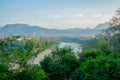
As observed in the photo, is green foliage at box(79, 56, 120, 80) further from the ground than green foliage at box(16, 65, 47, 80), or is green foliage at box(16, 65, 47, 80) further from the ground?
green foliage at box(16, 65, 47, 80)

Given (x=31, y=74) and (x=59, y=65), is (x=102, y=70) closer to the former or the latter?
(x=59, y=65)

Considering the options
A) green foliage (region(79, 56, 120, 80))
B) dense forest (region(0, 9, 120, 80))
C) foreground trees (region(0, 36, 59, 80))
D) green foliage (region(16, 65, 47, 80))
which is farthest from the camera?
green foliage (region(79, 56, 120, 80))

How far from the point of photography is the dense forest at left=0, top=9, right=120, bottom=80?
6.57 m

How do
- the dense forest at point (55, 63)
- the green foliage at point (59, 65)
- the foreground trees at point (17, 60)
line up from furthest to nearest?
the green foliage at point (59, 65), the dense forest at point (55, 63), the foreground trees at point (17, 60)

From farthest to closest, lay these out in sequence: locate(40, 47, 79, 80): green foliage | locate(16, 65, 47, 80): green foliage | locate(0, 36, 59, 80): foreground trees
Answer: locate(40, 47, 79, 80): green foliage < locate(16, 65, 47, 80): green foliage < locate(0, 36, 59, 80): foreground trees

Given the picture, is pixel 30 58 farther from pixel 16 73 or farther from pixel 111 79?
pixel 111 79

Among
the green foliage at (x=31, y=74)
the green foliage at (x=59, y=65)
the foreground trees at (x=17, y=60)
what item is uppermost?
the foreground trees at (x=17, y=60)

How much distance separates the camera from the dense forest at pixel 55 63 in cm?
657

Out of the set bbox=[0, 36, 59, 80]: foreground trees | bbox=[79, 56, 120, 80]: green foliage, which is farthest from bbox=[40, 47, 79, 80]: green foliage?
bbox=[0, 36, 59, 80]: foreground trees

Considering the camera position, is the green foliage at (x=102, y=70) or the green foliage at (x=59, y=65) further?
the green foliage at (x=59, y=65)

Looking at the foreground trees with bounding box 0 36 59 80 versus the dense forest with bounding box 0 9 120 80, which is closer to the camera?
the foreground trees with bounding box 0 36 59 80

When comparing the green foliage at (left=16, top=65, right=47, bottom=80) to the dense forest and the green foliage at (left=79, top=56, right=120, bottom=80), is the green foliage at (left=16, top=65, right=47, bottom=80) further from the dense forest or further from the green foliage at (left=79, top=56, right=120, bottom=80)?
the green foliage at (left=79, top=56, right=120, bottom=80)

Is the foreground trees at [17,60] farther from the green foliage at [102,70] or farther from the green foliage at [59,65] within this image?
the green foliage at [59,65]

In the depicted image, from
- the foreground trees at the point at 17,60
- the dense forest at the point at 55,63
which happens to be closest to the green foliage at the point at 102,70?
the dense forest at the point at 55,63
